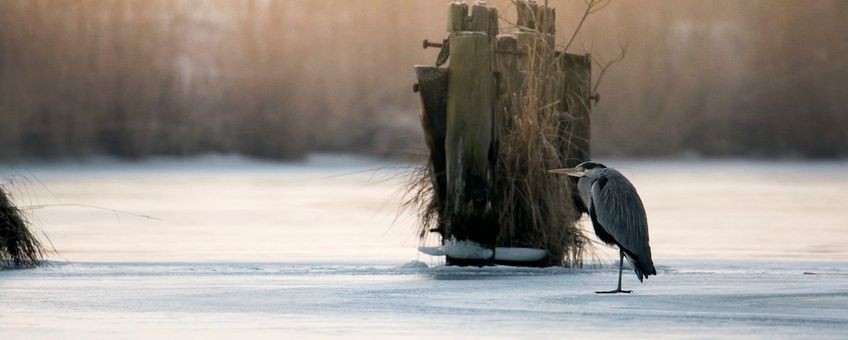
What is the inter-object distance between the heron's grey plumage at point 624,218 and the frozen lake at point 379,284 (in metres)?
0.22

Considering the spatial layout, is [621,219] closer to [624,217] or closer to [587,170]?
[624,217]

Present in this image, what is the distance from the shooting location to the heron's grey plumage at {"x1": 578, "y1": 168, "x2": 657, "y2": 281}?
829 centimetres

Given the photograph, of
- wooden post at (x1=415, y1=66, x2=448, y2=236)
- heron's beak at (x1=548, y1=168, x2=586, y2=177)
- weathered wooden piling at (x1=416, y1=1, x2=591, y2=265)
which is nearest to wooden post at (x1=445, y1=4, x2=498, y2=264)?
weathered wooden piling at (x1=416, y1=1, x2=591, y2=265)

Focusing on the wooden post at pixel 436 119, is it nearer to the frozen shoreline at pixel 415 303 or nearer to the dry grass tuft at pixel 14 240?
the frozen shoreline at pixel 415 303

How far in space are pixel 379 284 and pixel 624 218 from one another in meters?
1.49

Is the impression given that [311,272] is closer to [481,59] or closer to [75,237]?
[481,59]

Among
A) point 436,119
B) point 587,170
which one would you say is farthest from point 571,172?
point 436,119

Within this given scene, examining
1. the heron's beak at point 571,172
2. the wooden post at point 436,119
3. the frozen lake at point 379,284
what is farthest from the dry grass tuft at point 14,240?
the heron's beak at point 571,172

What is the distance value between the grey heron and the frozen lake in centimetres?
20

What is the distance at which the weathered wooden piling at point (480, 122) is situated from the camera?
31.3 ft

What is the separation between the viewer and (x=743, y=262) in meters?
11.1

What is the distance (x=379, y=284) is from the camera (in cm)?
872

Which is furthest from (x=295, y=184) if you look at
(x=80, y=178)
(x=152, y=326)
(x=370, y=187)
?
(x=152, y=326)

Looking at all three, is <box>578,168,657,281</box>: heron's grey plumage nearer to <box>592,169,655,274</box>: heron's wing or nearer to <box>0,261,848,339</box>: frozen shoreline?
<box>592,169,655,274</box>: heron's wing
